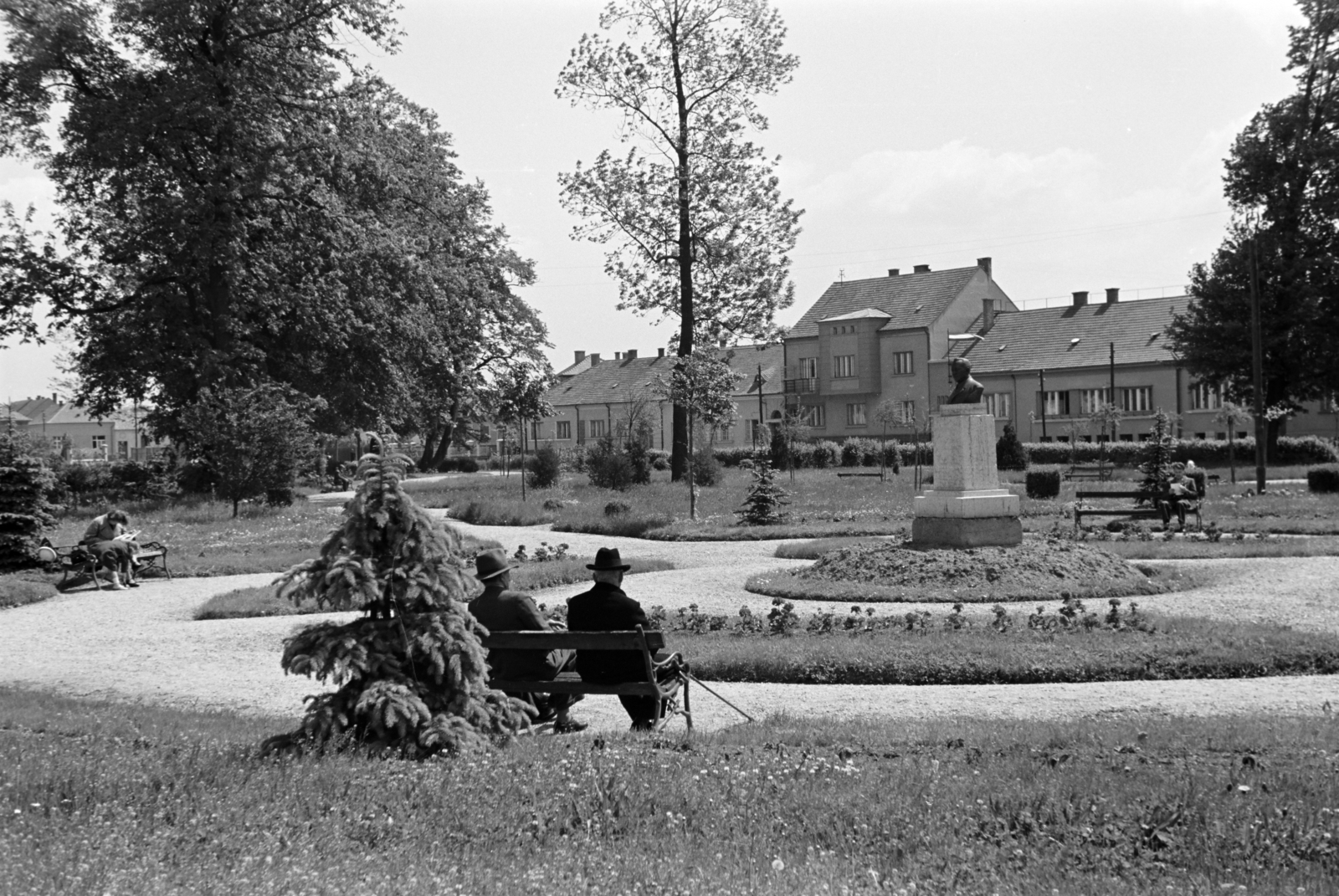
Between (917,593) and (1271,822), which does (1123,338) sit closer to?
(917,593)

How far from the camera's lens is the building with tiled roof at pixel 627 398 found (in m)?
84.3

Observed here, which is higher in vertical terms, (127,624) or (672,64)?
(672,64)

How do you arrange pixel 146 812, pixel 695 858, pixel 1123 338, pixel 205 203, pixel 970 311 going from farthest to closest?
pixel 970 311 → pixel 1123 338 → pixel 205 203 → pixel 146 812 → pixel 695 858

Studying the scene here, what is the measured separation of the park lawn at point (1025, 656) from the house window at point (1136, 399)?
5665 cm

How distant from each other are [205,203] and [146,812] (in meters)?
30.9

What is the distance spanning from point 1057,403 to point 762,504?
4562cm

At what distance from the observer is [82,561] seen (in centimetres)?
1923

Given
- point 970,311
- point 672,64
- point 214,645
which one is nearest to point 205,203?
point 672,64

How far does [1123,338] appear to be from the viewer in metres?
67.4

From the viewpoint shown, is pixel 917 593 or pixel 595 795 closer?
pixel 595 795

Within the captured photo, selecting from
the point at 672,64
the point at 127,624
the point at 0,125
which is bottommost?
the point at 127,624

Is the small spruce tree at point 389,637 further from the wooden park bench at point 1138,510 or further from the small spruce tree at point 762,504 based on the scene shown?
the small spruce tree at point 762,504

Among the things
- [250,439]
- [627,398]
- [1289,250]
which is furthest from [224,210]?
[627,398]

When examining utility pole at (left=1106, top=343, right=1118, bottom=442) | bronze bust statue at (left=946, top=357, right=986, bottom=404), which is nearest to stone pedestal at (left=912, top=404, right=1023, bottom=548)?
bronze bust statue at (left=946, top=357, right=986, bottom=404)
